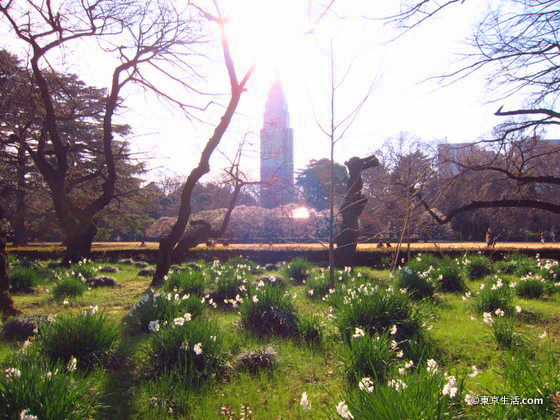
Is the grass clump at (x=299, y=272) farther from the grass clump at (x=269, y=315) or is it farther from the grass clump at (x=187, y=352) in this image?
the grass clump at (x=187, y=352)

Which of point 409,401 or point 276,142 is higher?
point 276,142

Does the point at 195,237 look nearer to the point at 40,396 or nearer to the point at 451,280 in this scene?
the point at 451,280

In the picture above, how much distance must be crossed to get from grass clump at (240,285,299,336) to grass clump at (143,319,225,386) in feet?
5.24

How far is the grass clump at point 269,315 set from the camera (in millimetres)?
5875

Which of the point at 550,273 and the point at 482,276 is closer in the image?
the point at 550,273

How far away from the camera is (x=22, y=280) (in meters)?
9.65

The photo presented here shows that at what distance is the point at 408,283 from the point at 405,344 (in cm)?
360

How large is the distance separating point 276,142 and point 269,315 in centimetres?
598

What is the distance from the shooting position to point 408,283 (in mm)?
8195

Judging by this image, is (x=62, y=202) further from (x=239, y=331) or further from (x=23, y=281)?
(x=239, y=331)

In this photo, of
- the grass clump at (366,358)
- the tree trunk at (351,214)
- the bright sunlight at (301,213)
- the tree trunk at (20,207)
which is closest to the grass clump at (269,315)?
the grass clump at (366,358)

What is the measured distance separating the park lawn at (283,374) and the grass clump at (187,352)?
0.13 meters

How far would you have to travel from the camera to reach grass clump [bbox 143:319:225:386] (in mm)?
3984

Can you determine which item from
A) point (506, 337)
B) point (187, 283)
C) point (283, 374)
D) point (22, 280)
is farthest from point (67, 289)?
point (506, 337)
